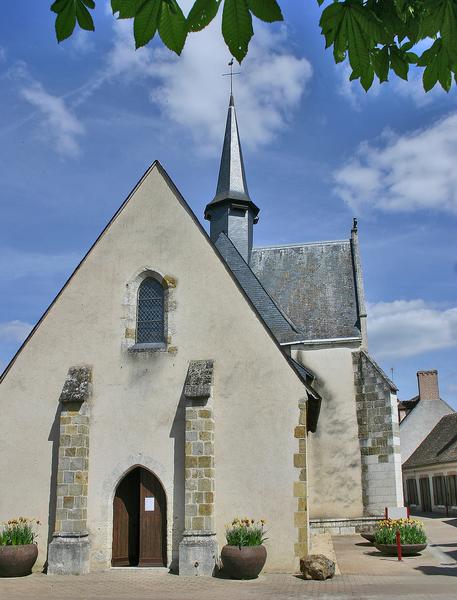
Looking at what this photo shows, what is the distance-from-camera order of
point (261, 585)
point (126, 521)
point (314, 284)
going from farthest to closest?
point (314, 284) → point (126, 521) → point (261, 585)

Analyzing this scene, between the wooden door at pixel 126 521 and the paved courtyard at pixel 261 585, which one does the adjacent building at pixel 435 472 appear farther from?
the wooden door at pixel 126 521

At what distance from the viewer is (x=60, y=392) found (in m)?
13.9

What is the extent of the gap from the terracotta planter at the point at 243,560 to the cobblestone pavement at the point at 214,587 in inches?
9.4

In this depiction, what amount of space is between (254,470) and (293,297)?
1013cm

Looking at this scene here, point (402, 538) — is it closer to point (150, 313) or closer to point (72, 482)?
point (72, 482)

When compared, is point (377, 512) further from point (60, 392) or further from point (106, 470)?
point (60, 392)

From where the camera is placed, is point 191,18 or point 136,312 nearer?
point 191,18

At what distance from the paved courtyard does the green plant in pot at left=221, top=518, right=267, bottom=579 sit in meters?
0.24

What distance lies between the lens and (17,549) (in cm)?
1230

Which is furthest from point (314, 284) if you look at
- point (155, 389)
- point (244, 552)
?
point (244, 552)

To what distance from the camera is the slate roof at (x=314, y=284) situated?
20859 millimetres

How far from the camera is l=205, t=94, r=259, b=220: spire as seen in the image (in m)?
23.3

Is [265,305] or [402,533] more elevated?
[265,305]

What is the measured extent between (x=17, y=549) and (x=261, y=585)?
4.89 metres
